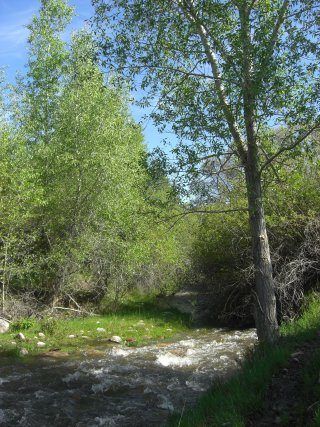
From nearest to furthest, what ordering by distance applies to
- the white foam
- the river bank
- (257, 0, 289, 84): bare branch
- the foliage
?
1. (257, 0, 289, 84): bare branch
2. the river bank
3. the white foam
4. the foliage

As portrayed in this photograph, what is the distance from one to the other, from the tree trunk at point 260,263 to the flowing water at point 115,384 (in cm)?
96

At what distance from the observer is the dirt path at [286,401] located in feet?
17.6

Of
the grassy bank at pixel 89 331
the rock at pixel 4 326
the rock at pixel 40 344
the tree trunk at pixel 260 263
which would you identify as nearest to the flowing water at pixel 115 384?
the grassy bank at pixel 89 331

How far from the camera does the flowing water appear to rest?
334 inches

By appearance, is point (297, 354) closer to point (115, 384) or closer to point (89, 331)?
point (115, 384)

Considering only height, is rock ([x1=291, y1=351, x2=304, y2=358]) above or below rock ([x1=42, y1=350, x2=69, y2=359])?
above

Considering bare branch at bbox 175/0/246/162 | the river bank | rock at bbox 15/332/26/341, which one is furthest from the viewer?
rock at bbox 15/332/26/341

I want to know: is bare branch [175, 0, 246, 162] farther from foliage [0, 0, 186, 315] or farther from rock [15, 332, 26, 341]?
rock [15, 332, 26, 341]

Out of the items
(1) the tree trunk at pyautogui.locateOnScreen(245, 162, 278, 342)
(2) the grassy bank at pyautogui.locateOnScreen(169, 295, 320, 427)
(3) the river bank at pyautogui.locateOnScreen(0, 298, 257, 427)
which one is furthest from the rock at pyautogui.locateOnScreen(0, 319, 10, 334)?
(2) the grassy bank at pyautogui.locateOnScreen(169, 295, 320, 427)

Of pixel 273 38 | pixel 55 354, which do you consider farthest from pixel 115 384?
pixel 273 38

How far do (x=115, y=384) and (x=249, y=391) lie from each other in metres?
4.69

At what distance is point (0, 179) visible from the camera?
52.4ft

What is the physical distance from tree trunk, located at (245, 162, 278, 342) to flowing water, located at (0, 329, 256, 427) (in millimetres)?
956

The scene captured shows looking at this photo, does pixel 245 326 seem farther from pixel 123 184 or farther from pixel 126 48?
pixel 126 48
